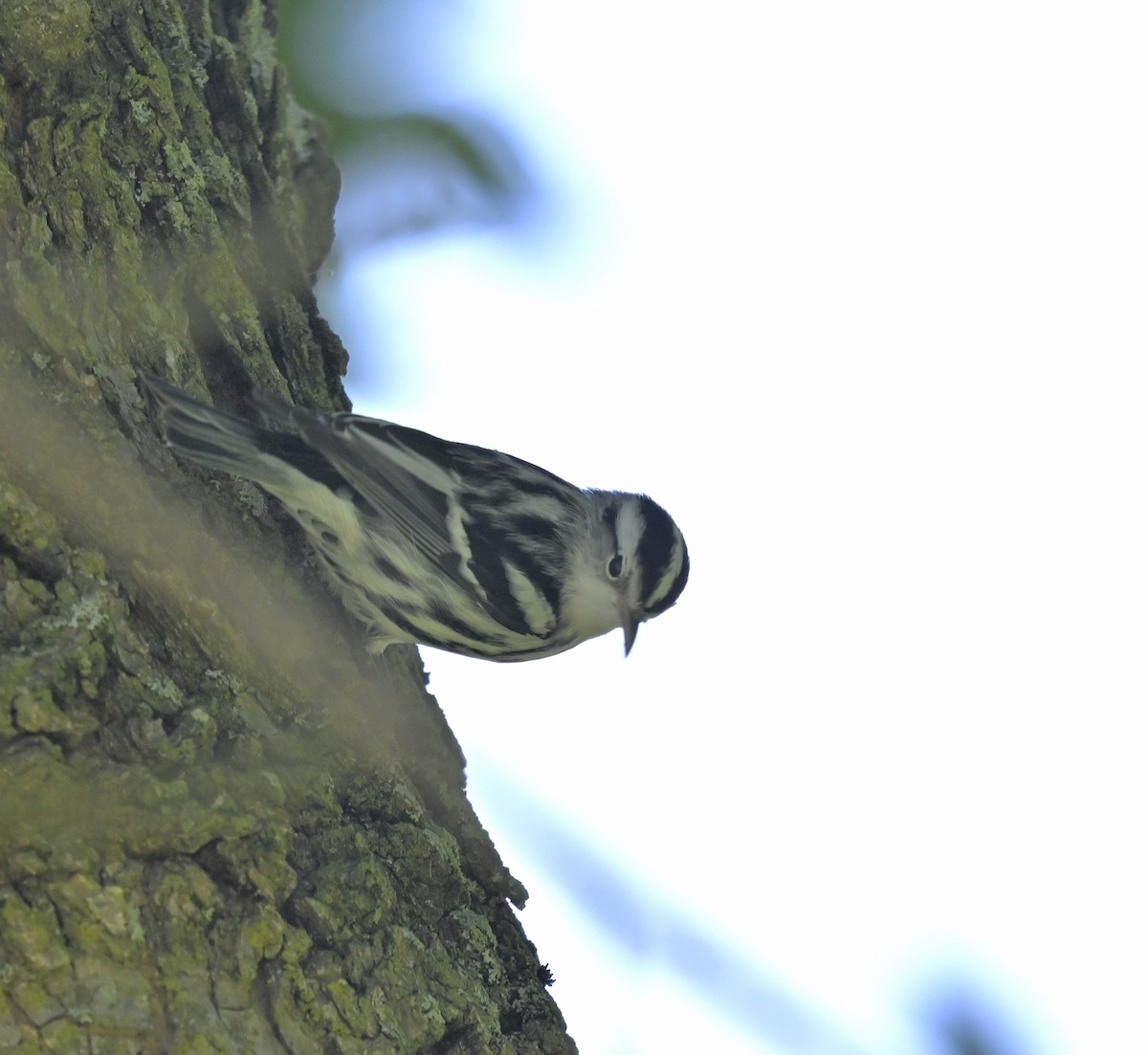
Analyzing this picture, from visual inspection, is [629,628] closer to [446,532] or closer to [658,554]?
[658,554]

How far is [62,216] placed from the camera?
242 centimetres

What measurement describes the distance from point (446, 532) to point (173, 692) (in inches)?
46.8

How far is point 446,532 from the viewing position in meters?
3.25

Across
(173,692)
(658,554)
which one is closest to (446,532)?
(658,554)

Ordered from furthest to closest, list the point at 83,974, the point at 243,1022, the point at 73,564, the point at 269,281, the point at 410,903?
the point at 269,281 < the point at 410,903 < the point at 73,564 < the point at 243,1022 < the point at 83,974

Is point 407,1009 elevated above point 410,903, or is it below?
below

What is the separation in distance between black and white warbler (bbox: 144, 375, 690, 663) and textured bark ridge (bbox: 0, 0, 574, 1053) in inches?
3.8

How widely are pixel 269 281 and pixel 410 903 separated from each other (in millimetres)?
1498

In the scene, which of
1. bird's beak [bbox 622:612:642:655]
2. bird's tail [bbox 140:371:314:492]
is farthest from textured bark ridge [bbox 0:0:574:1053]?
bird's beak [bbox 622:612:642:655]

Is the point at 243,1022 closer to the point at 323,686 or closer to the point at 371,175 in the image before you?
the point at 323,686

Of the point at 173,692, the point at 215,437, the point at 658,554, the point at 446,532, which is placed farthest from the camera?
the point at 658,554

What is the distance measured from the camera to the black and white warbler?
9.32ft

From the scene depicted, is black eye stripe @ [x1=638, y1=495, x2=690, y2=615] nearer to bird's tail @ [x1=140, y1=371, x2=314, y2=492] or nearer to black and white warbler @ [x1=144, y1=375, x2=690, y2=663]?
black and white warbler @ [x1=144, y1=375, x2=690, y2=663]

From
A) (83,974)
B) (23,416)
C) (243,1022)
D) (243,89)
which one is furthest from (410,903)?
(243,89)
